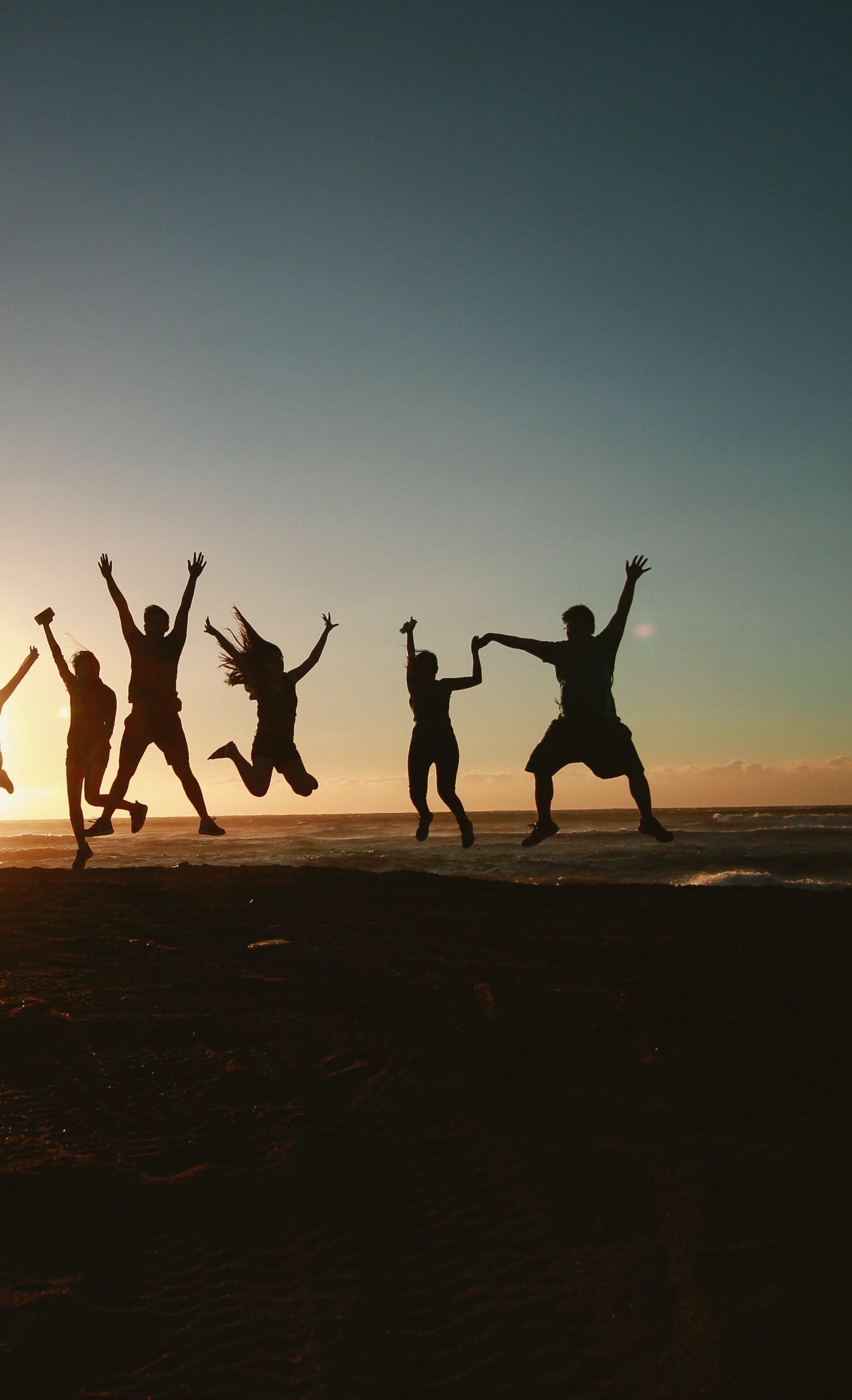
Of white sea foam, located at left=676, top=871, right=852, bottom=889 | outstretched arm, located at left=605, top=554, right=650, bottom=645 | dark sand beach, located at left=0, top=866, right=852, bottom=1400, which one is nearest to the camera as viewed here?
dark sand beach, located at left=0, top=866, right=852, bottom=1400

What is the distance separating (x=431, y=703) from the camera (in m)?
11.0

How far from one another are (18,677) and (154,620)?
7.81 feet

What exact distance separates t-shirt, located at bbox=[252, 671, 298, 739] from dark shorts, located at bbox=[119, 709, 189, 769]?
34.9 inches

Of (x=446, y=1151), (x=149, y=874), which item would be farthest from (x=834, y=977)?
(x=149, y=874)

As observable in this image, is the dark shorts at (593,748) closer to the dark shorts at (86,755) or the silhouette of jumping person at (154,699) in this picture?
the silhouette of jumping person at (154,699)

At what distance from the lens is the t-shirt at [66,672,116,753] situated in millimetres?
11500

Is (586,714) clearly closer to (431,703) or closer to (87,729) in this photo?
(431,703)

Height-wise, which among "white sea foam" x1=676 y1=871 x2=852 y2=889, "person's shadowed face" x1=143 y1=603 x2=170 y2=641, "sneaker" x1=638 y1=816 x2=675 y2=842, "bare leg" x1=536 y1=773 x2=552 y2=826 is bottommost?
"white sea foam" x1=676 y1=871 x2=852 y2=889

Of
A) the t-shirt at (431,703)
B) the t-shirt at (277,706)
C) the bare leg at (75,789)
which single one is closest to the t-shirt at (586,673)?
the t-shirt at (431,703)

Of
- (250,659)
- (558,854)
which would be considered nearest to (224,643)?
(250,659)

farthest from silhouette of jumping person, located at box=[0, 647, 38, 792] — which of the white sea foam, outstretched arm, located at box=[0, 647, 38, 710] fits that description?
the white sea foam

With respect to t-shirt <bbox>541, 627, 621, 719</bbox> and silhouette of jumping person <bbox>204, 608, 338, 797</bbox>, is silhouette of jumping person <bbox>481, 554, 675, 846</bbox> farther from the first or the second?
silhouette of jumping person <bbox>204, 608, 338, 797</bbox>

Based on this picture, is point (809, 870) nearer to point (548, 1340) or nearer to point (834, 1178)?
point (834, 1178)

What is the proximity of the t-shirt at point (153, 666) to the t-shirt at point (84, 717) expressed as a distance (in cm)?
122
